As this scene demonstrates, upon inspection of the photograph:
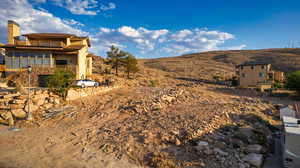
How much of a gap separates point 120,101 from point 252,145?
11.2m

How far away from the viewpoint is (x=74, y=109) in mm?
14766

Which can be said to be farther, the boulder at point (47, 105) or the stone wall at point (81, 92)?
the stone wall at point (81, 92)

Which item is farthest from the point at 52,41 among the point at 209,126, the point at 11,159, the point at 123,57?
the point at 209,126

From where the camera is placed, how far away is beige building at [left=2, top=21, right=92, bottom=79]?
75.0ft

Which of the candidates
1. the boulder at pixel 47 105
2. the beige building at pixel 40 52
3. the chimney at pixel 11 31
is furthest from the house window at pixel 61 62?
the boulder at pixel 47 105

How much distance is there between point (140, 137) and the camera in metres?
9.82

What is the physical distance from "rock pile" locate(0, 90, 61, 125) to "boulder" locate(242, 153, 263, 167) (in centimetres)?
1545

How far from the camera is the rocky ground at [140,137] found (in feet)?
26.5

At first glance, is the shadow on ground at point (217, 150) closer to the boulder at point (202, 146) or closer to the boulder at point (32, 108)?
the boulder at point (202, 146)

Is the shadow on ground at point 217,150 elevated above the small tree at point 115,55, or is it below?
below

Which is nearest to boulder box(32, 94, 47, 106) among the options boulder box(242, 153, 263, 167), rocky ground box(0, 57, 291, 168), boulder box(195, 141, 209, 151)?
rocky ground box(0, 57, 291, 168)

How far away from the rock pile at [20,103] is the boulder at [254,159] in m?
15.4

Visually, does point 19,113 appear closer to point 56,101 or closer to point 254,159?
point 56,101

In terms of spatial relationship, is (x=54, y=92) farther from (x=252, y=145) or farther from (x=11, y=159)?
(x=252, y=145)
